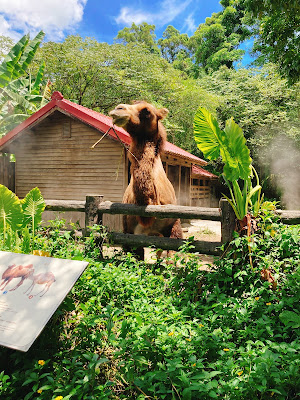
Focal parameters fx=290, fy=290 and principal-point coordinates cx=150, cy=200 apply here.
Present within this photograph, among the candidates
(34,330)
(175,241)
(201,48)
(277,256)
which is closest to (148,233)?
(175,241)

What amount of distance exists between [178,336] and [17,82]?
50.1 ft

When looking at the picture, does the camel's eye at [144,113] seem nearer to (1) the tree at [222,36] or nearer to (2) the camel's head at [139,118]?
(2) the camel's head at [139,118]

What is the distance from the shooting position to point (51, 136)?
10.7 meters

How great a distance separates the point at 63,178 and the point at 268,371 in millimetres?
9753

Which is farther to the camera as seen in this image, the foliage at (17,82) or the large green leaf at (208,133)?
the foliage at (17,82)

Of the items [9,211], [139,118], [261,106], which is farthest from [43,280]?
[261,106]

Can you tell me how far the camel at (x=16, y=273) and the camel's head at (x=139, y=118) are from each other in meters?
2.54

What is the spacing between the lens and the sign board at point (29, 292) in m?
2.00

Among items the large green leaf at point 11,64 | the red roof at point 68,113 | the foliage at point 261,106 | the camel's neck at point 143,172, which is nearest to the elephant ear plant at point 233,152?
the camel's neck at point 143,172

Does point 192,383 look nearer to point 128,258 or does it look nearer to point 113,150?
point 128,258

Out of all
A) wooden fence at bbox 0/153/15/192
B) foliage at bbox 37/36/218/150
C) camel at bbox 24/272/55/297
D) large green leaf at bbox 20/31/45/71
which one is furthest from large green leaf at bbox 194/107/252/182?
foliage at bbox 37/36/218/150

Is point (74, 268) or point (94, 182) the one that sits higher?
point (94, 182)

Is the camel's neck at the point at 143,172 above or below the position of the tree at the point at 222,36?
below

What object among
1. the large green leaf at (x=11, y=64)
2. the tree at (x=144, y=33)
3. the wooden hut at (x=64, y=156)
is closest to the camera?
the wooden hut at (x=64, y=156)
